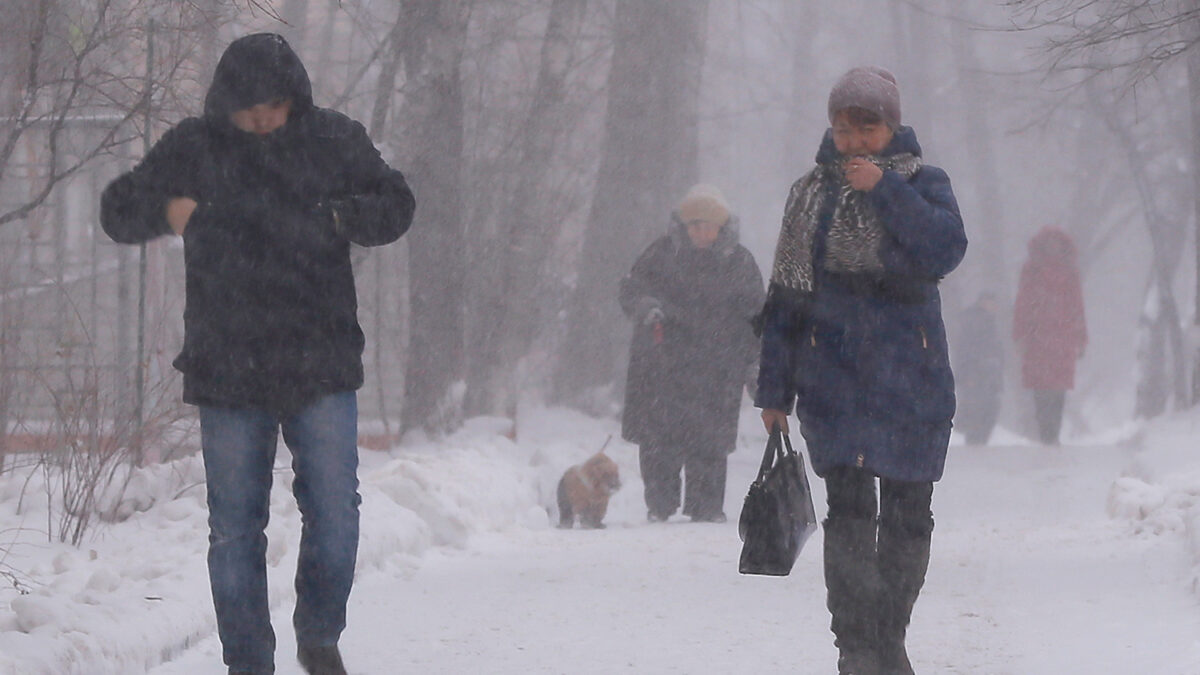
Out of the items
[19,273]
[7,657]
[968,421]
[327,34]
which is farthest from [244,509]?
[327,34]

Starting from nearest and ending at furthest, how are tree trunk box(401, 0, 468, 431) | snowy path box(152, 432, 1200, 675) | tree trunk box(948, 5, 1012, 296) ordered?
snowy path box(152, 432, 1200, 675) → tree trunk box(401, 0, 468, 431) → tree trunk box(948, 5, 1012, 296)

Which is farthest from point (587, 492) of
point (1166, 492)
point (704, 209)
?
point (1166, 492)

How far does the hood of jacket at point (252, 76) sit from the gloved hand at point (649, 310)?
220 inches

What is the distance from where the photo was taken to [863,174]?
180 inches

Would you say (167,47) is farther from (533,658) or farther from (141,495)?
(533,658)

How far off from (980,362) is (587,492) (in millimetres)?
9330

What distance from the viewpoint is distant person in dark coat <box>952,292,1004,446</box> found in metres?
18.8

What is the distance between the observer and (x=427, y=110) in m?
11.9

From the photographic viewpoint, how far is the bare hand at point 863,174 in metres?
4.57

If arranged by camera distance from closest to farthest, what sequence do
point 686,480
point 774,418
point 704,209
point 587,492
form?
point 774,418, point 704,209, point 686,480, point 587,492

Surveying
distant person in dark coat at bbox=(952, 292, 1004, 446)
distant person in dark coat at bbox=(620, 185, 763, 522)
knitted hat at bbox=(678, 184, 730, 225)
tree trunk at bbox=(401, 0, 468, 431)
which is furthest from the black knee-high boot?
distant person in dark coat at bbox=(952, 292, 1004, 446)

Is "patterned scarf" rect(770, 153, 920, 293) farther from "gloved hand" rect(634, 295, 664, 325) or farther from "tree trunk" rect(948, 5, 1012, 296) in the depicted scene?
"tree trunk" rect(948, 5, 1012, 296)

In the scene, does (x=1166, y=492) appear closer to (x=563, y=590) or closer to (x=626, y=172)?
(x=563, y=590)

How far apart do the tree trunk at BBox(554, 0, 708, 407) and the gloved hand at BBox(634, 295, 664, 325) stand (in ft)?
24.3
